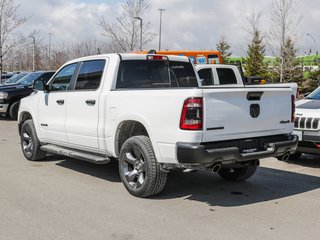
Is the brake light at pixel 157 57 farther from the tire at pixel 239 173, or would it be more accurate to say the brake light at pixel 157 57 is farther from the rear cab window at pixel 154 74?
the tire at pixel 239 173

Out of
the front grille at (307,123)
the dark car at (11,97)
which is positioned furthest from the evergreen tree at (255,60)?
the front grille at (307,123)

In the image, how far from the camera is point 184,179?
685 centimetres

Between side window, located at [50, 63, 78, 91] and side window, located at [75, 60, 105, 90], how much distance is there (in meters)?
0.31

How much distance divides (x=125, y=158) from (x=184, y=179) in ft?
4.62

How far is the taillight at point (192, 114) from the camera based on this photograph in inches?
191

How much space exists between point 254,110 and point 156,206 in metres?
1.69

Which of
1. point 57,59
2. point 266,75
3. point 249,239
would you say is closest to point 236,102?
point 249,239

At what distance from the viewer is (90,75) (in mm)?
6613

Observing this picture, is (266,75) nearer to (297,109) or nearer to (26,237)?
(297,109)

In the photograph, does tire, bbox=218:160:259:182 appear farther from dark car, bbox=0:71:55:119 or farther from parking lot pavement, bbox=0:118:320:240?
dark car, bbox=0:71:55:119

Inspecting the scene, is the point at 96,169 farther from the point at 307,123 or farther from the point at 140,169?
the point at 307,123

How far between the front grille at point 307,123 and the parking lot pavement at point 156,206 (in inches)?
30.8

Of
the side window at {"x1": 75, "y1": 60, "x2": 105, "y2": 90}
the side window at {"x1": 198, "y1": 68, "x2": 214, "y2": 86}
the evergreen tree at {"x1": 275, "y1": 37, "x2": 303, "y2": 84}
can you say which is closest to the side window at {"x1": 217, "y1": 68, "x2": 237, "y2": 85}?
the side window at {"x1": 198, "y1": 68, "x2": 214, "y2": 86}

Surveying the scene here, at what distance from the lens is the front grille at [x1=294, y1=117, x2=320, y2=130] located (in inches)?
294
